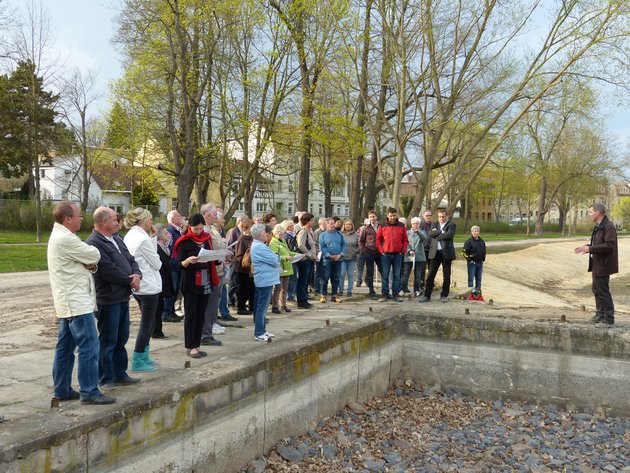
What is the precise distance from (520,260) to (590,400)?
2082cm

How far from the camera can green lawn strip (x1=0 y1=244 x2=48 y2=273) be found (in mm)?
17609

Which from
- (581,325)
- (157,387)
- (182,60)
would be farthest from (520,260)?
(157,387)

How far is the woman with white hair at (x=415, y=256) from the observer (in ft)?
41.0

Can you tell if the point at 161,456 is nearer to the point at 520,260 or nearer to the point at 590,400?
the point at 590,400

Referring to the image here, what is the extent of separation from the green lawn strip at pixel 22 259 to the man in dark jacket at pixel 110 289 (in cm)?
1342

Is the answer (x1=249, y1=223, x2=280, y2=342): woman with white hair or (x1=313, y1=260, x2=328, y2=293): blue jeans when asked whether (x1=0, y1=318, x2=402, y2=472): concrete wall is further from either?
(x1=313, y1=260, x2=328, y2=293): blue jeans

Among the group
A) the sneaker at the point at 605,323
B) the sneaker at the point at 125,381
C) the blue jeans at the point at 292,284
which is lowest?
the sneaker at the point at 605,323

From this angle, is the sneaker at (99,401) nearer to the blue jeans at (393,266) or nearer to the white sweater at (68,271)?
the white sweater at (68,271)

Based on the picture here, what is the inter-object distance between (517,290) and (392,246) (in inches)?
365

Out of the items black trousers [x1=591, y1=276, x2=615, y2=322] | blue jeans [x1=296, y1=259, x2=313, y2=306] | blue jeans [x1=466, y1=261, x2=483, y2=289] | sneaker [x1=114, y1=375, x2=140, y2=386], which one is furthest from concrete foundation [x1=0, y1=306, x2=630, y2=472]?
blue jeans [x1=466, y1=261, x2=483, y2=289]

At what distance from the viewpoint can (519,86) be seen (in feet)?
62.1

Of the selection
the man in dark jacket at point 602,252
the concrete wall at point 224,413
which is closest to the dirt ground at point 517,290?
the man in dark jacket at point 602,252

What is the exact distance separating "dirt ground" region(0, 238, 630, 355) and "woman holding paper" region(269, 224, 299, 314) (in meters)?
2.47

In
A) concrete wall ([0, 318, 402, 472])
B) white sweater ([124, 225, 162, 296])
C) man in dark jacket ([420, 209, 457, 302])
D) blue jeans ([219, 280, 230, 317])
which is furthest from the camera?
man in dark jacket ([420, 209, 457, 302])
